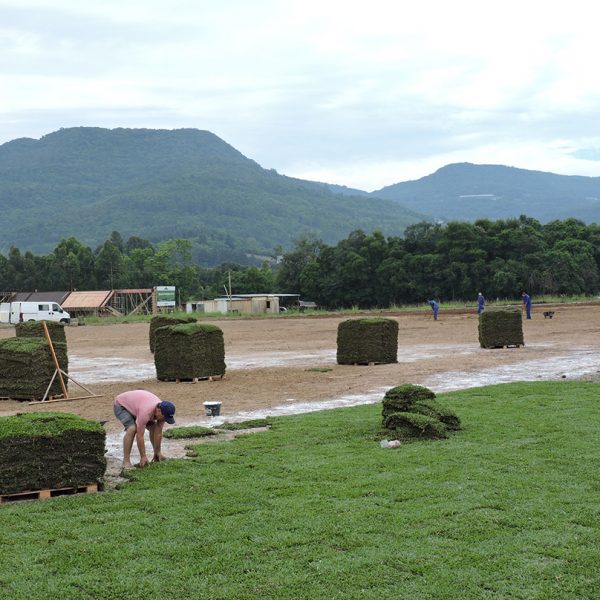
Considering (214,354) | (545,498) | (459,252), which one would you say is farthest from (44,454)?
(459,252)

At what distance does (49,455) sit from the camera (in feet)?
34.8

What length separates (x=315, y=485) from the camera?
34.6 ft

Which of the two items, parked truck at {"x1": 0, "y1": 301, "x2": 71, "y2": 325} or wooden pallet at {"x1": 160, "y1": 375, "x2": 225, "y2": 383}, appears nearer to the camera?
wooden pallet at {"x1": 160, "y1": 375, "x2": 225, "y2": 383}

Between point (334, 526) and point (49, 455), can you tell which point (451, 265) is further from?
point (334, 526)

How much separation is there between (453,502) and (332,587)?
2.78 meters

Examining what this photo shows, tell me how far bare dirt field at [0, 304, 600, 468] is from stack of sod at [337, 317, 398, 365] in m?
0.56

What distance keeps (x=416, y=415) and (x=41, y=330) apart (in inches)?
811

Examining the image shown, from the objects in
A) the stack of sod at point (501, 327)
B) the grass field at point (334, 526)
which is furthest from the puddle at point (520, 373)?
the grass field at point (334, 526)

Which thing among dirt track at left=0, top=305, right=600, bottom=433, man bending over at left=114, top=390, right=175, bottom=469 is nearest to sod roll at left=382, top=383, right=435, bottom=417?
dirt track at left=0, top=305, right=600, bottom=433

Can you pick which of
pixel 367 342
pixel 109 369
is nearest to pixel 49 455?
pixel 367 342

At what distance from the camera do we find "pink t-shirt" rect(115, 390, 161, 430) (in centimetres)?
1186

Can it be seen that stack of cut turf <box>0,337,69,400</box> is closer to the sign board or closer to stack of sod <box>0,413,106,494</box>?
stack of sod <box>0,413,106,494</box>

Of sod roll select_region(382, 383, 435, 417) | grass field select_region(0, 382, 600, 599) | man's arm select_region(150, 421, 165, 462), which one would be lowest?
grass field select_region(0, 382, 600, 599)

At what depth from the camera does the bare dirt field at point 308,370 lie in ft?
65.3
